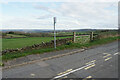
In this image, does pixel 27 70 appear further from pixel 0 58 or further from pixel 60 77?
pixel 0 58

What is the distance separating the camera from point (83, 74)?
4.53 metres

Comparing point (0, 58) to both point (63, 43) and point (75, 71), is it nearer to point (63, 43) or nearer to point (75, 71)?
point (75, 71)

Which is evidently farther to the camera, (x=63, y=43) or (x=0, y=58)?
(x=63, y=43)

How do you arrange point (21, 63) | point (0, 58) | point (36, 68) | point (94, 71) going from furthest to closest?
point (0, 58)
point (21, 63)
point (36, 68)
point (94, 71)

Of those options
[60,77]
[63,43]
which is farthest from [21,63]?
[63,43]

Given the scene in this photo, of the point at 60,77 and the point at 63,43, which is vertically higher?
the point at 63,43

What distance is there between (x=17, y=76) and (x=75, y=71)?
259 centimetres

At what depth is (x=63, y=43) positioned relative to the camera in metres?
10.9

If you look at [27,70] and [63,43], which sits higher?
[63,43]

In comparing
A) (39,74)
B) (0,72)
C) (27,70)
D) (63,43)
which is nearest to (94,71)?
(39,74)

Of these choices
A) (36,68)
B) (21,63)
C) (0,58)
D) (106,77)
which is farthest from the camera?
(0,58)

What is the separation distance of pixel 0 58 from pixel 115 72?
6.38 m

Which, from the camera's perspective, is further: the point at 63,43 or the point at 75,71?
the point at 63,43

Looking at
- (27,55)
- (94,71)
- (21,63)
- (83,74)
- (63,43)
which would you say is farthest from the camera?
(63,43)
